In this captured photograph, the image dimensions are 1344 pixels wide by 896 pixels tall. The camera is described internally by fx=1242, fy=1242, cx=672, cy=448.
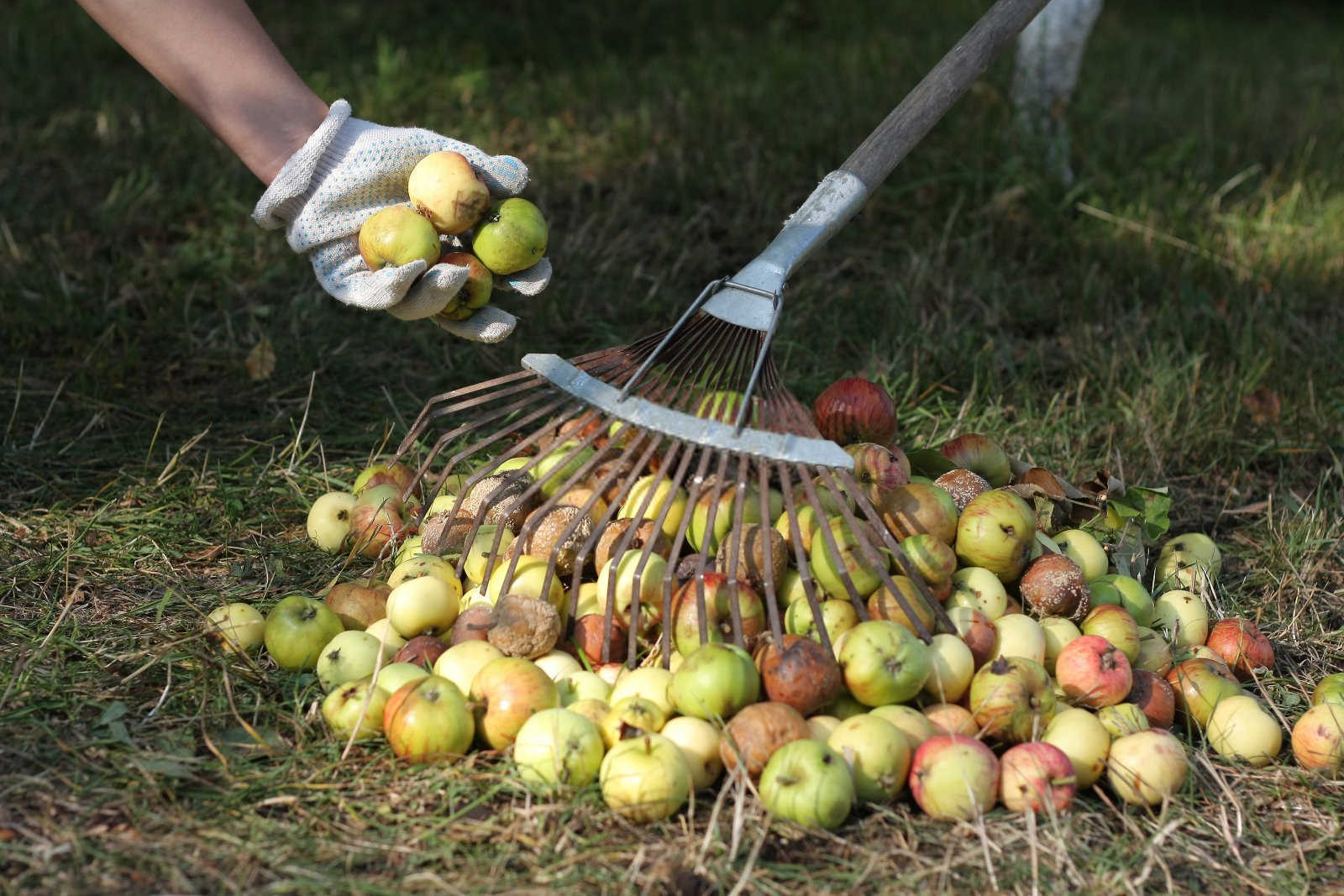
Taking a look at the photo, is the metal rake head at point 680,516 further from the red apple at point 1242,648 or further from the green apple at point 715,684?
the red apple at point 1242,648

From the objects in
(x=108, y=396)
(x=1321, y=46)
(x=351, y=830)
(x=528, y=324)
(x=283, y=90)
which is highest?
(x=283, y=90)

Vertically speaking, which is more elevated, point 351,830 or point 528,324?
point 351,830

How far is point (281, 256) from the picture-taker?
14.7ft

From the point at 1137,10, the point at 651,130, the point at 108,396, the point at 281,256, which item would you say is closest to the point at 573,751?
the point at 108,396

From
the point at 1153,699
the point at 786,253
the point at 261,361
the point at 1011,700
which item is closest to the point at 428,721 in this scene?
the point at 1011,700

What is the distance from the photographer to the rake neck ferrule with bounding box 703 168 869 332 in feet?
8.74

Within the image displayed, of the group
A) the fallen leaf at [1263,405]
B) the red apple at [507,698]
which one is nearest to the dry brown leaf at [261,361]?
the red apple at [507,698]

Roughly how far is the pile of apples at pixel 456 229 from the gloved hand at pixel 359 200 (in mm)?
36

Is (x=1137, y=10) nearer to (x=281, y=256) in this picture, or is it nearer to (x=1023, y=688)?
(x=281, y=256)

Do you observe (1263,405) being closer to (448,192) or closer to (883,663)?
(883,663)

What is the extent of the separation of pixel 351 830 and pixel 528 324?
238 centimetres

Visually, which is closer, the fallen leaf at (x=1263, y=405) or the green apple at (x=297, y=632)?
the green apple at (x=297, y=632)

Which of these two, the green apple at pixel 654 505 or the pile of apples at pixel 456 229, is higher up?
the pile of apples at pixel 456 229

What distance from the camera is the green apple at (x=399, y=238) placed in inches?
107
